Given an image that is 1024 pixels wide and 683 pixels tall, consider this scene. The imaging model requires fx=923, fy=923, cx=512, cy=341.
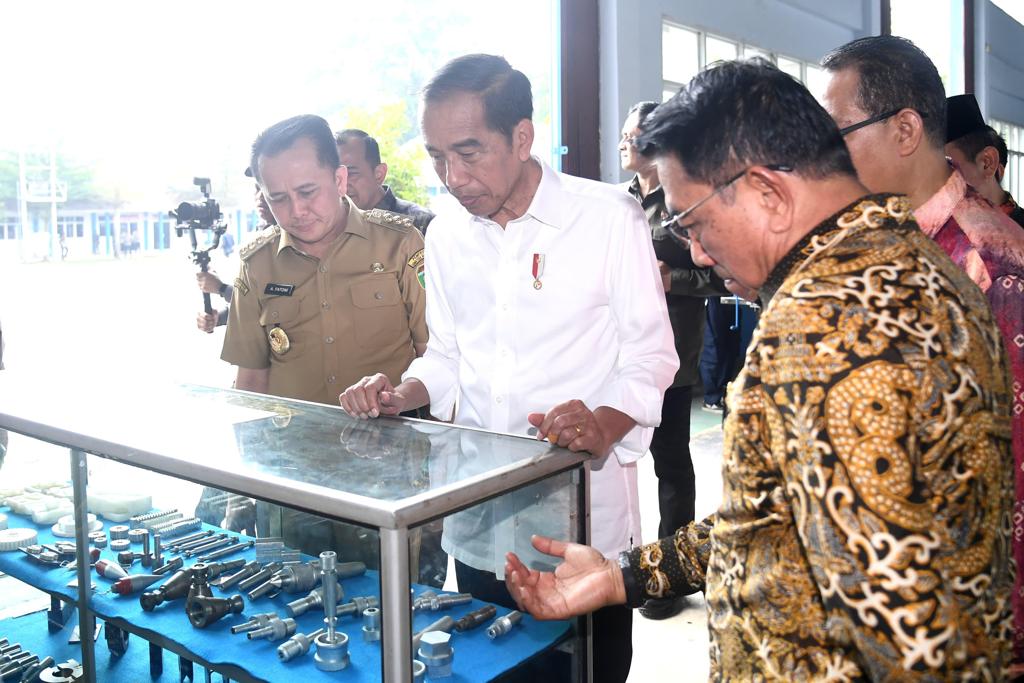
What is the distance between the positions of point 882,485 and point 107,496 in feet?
5.68

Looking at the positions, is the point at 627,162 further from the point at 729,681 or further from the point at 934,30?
the point at 934,30

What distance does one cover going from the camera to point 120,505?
206 centimetres

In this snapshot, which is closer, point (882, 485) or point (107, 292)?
point (882, 485)

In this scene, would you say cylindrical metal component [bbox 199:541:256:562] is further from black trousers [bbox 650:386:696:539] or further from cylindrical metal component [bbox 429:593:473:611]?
black trousers [bbox 650:386:696:539]

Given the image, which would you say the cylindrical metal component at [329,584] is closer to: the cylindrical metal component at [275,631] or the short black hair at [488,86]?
the cylindrical metal component at [275,631]

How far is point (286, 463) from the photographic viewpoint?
1471 millimetres

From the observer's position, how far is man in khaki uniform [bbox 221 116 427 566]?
2.37m

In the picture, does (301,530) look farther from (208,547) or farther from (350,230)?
(350,230)

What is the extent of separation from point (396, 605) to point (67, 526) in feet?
4.14

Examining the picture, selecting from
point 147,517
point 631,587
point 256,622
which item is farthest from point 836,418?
point 147,517

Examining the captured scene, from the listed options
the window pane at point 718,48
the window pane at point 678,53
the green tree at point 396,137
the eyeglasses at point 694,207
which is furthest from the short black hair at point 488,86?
the window pane at point 718,48

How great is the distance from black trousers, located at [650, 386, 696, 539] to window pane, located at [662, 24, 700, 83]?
347 centimetres


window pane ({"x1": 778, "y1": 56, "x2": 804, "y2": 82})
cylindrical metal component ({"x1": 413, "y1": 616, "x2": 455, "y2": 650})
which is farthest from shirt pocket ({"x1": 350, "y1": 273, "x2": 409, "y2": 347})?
window pane ({"x1": 778, "y1": 56, "x2": 804, "y2": 82})

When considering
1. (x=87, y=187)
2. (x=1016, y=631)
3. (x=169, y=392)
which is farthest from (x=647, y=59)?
(x=1016, y=631)
